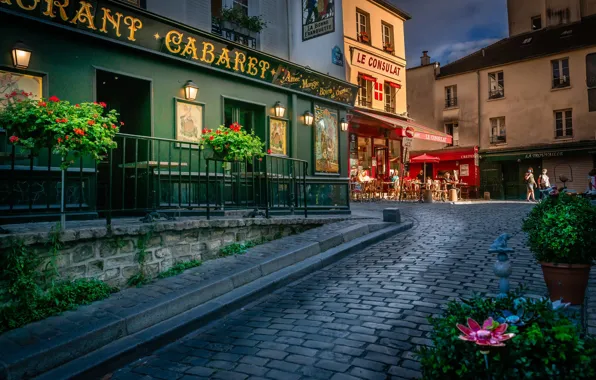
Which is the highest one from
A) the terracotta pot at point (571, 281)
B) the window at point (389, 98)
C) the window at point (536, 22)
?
the window at point (536, 22)

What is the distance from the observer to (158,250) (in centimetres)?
502

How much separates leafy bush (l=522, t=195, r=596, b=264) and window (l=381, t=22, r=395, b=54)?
19.7 meters

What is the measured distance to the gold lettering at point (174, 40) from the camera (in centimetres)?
781

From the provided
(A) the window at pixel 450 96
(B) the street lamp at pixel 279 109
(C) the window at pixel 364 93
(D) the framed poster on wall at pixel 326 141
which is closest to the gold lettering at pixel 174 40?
(B) the street lamp at pixel 279 109

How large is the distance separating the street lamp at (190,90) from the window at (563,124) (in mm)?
23918

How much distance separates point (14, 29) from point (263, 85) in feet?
17.3

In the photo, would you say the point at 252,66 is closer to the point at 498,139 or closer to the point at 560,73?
the point at 498,139

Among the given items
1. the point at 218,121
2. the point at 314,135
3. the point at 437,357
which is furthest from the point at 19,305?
the point at 314,135

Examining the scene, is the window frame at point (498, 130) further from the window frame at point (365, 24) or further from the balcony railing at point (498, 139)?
the window frame at point (365, 24)

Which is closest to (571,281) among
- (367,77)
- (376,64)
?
(367,77)

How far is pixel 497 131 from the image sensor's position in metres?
26.3

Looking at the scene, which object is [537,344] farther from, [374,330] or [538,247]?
[538,247]

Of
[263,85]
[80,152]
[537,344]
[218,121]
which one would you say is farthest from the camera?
[263,85]

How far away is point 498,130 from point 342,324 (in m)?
26.6
